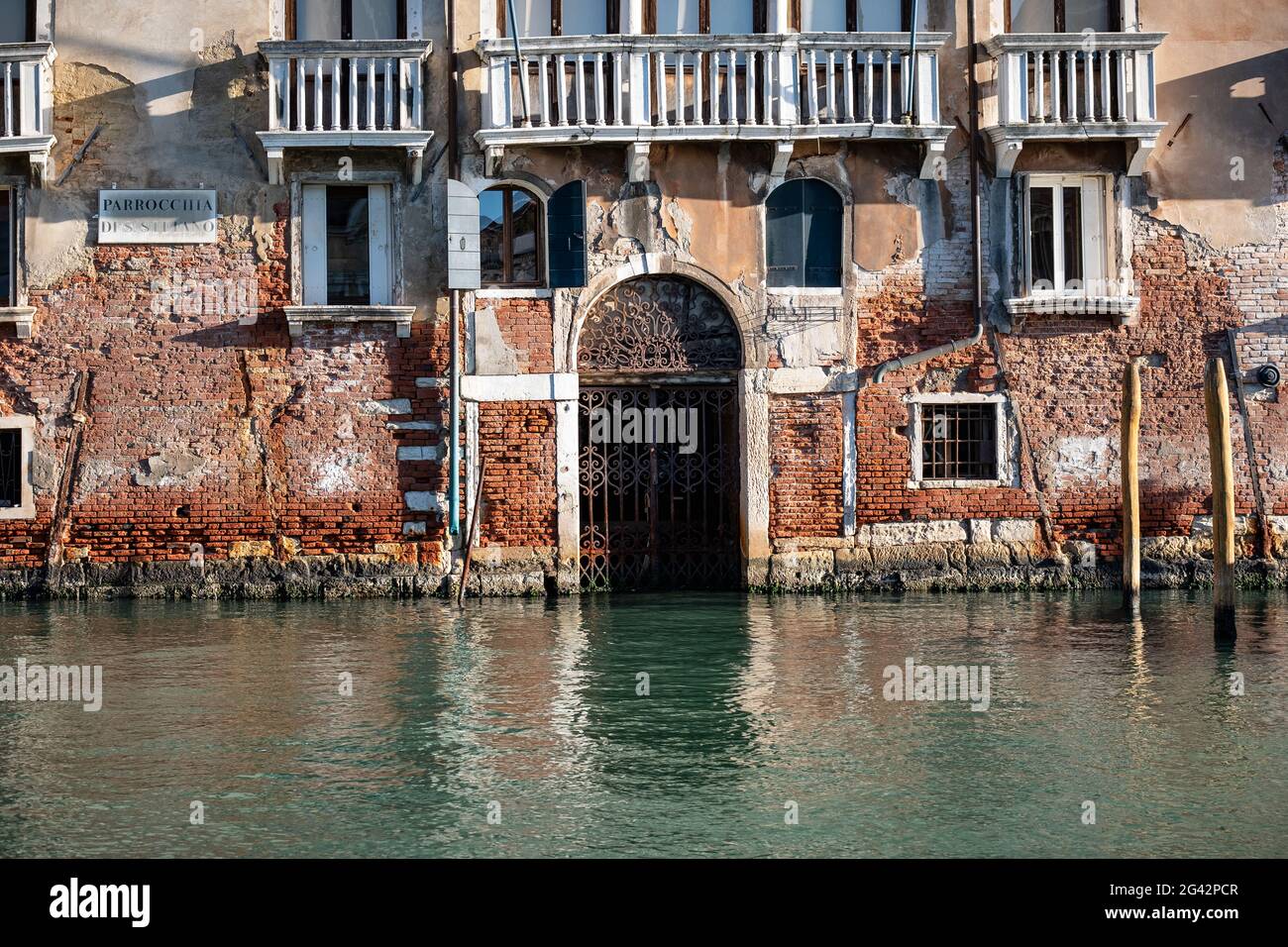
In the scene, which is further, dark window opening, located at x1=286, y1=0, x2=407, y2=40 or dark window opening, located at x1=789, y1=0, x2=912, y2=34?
dark window opening, located at x1=789, y1=0, x2=912, y2=34

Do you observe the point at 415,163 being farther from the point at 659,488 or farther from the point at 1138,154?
the point at 1138,154

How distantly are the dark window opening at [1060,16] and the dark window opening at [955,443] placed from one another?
128 inches

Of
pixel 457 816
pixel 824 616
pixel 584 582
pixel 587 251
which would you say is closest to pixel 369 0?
pixel 587 251

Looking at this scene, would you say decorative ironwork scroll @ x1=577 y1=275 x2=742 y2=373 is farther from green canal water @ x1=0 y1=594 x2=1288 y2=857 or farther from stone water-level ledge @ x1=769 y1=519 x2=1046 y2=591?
green canal water @ x1=0 y1=594 x2=1288 y2=857

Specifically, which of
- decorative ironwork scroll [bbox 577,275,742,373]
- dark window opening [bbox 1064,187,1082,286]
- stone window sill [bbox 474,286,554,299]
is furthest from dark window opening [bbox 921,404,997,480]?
stone window sill [bbox 474,286,554,299]

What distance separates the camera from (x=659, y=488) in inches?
548

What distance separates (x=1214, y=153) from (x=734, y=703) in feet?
26.1

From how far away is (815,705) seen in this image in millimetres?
8445

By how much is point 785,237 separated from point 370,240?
347 cm

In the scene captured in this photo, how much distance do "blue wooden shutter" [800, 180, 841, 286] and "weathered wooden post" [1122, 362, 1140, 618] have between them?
2.65 meters

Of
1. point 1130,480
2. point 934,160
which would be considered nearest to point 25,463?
point 934,160

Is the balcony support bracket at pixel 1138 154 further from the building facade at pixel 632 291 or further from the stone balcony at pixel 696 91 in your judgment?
the stone balcony at pixel 696 91

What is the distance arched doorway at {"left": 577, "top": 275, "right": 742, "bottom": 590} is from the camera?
13898 millimetres

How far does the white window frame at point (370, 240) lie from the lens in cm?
1373
